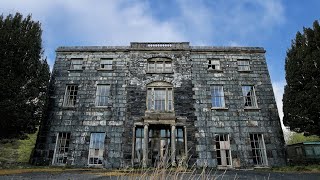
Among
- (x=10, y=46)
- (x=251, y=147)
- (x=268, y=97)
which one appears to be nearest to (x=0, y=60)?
(x=10, y=46)

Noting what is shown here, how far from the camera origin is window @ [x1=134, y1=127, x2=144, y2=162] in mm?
17766

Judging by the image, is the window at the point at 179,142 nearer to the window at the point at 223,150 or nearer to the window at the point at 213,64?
the window at the point at 223,150

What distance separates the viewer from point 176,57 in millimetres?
20766

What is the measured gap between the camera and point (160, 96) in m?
19.4

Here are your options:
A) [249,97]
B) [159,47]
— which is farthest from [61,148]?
[249,97]

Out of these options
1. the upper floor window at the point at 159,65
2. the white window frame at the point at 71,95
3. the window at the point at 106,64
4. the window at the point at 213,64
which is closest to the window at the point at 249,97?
the window at the point at 213,64

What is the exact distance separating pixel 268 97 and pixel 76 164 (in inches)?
572

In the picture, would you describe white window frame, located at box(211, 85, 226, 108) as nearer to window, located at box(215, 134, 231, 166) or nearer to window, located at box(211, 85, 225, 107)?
window, located at box(211, 85, 225, 107)

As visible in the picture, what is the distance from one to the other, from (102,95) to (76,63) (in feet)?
12.2

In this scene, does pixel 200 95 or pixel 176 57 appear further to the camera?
pixel 176 57

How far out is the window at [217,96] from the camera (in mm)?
19422

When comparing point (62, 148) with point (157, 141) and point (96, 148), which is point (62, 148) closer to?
point (96, 148)

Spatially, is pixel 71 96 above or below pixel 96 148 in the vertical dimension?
above

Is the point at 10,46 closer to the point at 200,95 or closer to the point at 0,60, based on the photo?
the point at 0,60
